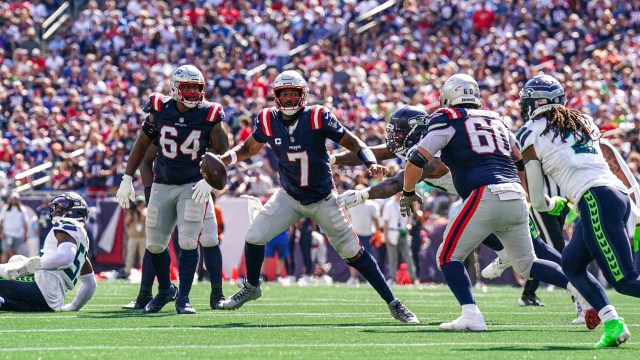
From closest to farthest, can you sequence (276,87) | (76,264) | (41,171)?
(276,87) → (76,264) → (41,171)

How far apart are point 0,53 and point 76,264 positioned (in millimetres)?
16997

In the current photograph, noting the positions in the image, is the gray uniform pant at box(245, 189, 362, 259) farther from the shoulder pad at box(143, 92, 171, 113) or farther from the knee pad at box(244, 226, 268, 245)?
the shoulder pad at box(143, 92, 171, 113)

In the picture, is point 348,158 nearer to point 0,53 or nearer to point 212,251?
point 212,251

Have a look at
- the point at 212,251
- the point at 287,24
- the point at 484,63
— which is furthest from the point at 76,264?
the point at 287,24

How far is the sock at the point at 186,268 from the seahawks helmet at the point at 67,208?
0.96 meters

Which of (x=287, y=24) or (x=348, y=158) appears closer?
(x=348, y=158)

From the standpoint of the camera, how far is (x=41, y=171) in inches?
883

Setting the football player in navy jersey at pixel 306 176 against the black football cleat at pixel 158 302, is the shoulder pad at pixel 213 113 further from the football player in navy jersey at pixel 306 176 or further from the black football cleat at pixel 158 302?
the black football cleat at pixel 158 302

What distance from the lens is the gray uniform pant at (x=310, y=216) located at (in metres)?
9.48

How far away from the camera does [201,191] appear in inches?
389

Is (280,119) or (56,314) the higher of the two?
(280,119)

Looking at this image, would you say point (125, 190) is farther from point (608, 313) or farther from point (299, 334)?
point (608, 313)

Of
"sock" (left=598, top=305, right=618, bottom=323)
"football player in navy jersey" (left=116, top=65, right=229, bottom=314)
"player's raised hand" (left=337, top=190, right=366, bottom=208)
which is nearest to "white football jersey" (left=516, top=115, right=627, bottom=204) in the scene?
"sock" (left=598, top=305, right=618, bottom=323)

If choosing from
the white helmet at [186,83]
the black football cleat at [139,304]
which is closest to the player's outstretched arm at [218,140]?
the white helmet at [186,83]
